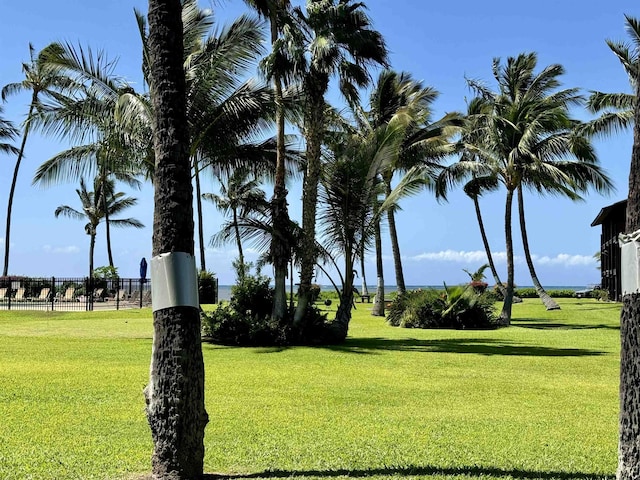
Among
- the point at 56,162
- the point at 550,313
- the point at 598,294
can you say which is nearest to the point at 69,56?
the point at 56,162

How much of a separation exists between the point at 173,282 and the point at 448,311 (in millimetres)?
18765

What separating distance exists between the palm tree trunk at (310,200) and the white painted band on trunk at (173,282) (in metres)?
11.8

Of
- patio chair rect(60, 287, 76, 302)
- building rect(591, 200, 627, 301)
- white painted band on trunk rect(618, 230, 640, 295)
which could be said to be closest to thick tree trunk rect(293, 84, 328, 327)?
white painted band on trunk rect(618, 230, 640, 295)

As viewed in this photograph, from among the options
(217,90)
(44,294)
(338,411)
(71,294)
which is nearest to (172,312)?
(338,411)

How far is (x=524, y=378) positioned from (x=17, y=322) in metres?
17.3

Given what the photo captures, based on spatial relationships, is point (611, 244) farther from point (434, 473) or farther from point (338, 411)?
point (434, 473)

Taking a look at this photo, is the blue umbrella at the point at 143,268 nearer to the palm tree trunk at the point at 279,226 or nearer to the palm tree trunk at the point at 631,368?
the palm tree trunk at the point at 279,226

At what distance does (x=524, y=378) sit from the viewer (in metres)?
10.6

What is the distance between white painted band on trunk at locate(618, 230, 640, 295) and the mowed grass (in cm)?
194

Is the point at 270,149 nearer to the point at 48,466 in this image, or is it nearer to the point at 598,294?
the point at 48,466

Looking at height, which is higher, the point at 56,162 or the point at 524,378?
the point at 56,162

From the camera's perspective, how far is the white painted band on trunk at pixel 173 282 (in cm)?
455

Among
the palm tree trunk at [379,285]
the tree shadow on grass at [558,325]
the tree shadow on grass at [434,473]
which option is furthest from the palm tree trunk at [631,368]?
the palm tree trunk at [379,285]

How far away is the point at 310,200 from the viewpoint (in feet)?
54.0
